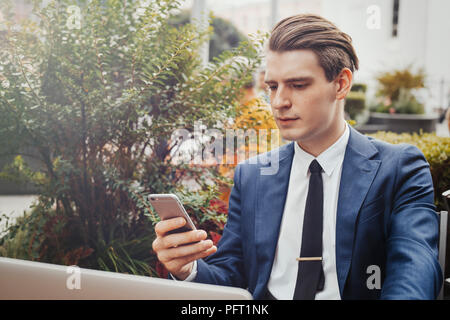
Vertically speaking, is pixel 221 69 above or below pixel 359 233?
above

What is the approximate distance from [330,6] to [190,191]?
37.2 feet

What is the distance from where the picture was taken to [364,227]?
3.86 ft

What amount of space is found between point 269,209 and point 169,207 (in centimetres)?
44

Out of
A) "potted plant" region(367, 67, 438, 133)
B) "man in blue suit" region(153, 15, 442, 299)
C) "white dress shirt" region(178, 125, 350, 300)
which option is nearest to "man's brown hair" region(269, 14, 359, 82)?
"man in blue suit" region(153, 15, 442, 299)

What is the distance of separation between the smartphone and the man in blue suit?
3cm

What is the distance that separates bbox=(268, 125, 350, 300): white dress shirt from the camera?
1.20 meters

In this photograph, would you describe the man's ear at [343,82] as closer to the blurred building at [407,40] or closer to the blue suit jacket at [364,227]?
the blue suit jacket at [364,227]

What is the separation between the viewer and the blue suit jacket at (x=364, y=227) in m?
1.03

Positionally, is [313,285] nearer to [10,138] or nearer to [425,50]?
[10,138]

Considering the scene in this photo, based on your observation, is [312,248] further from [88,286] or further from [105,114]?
[105,114]

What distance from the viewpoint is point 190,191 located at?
1.73 m

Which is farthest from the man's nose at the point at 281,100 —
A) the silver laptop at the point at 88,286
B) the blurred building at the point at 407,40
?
A: the blurred building at the point at 407,40
